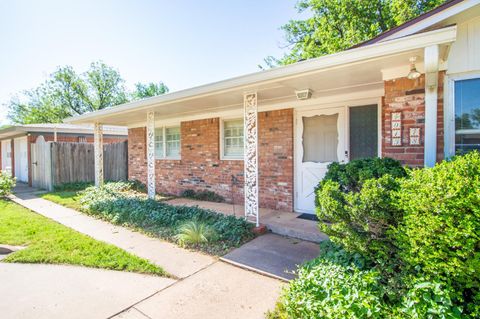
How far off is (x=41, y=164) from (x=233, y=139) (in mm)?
8946

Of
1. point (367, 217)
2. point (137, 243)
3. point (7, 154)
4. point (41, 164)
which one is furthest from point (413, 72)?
point (7, 154)

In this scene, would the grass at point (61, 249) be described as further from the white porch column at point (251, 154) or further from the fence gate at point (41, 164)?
the fence gate at point (41, 164)

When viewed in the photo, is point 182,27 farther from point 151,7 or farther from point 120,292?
point 120,292

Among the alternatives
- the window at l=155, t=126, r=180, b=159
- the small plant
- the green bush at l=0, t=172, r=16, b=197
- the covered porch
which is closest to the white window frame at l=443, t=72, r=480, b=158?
the covered porch

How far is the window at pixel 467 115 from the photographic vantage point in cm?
342

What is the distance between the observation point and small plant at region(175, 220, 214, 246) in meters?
4.45

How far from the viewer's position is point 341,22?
50.2ft

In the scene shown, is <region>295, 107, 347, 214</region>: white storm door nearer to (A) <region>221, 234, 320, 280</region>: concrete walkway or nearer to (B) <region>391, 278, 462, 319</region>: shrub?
(A) <region>221, 234, 320, 280</region>: concrete walkway

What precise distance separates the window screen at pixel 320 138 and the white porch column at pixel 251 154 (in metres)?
1.55

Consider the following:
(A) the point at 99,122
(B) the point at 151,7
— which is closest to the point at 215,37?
(B) the point at 151,7

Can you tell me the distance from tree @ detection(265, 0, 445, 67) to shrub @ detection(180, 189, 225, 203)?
10361 mm

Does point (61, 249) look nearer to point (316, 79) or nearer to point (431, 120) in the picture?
point (316, 79)

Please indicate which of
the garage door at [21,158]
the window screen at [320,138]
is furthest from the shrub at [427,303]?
the garage door at [21,158]

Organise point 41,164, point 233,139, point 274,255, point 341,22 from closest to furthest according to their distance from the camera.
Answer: point 274,255 < point 233,139 < point 41,164 < point 341,22
